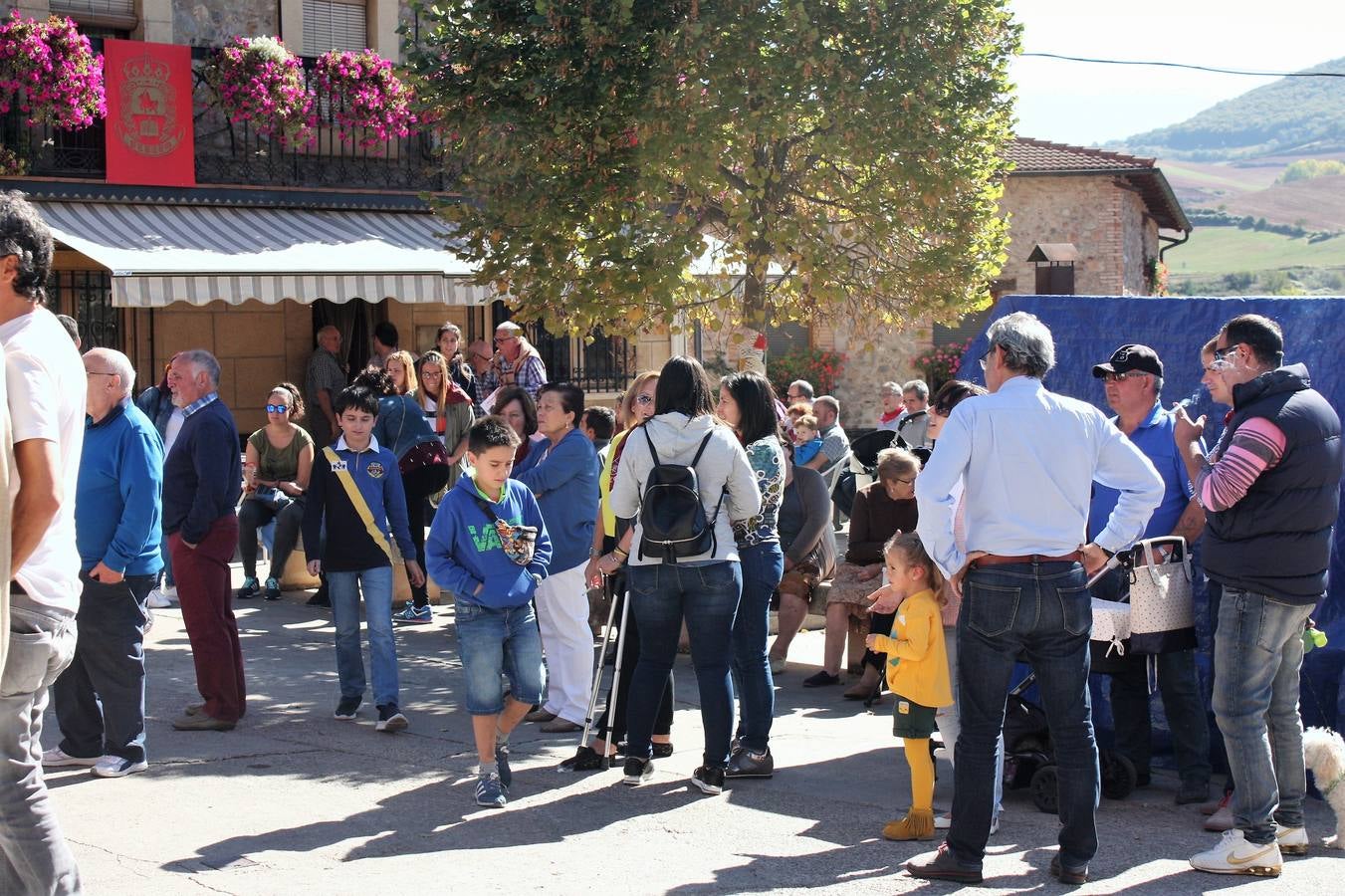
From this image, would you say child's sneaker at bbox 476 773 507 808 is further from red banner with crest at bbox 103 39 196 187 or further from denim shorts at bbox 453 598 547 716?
red banner with crest at bbox 103 39 196 187

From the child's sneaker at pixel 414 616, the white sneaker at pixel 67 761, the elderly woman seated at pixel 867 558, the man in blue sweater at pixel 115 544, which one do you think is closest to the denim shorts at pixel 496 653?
the man in blue sweater at pixel 115 544

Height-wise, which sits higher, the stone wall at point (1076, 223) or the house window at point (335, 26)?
the house window at point (335, 26)

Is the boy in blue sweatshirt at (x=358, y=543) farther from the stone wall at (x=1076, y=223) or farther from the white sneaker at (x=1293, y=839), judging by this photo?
the stone wall at (x=1076, y=223)

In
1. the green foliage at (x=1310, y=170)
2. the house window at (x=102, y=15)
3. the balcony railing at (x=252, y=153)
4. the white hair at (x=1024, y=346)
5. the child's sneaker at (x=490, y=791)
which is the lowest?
the child's sneaker at (x=490, y=791)

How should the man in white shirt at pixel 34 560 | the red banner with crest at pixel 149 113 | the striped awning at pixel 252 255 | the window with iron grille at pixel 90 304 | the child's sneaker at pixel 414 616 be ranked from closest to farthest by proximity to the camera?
1. the man in white shirt at pixel 34 560
2. the child's sneaker at pixel 414 616
3. the striped awning at pixel 252 255
4. the red banner with crest at pixel 149 113
5. the window with iron grille at pixel 90 304

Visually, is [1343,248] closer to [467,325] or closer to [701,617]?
[467,325]

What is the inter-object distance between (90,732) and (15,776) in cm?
291

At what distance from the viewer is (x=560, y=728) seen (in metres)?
7.90

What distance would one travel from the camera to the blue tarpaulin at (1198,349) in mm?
6645

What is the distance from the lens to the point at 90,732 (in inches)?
277

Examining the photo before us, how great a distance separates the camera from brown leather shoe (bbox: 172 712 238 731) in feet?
25.4

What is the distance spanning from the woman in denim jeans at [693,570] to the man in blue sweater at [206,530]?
7.23 ft

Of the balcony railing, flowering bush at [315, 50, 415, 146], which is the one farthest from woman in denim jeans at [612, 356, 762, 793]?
flowering bush at [315, 50, 415, 146]

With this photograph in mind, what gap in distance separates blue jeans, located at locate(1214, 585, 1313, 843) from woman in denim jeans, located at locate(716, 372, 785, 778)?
2.07 meters
